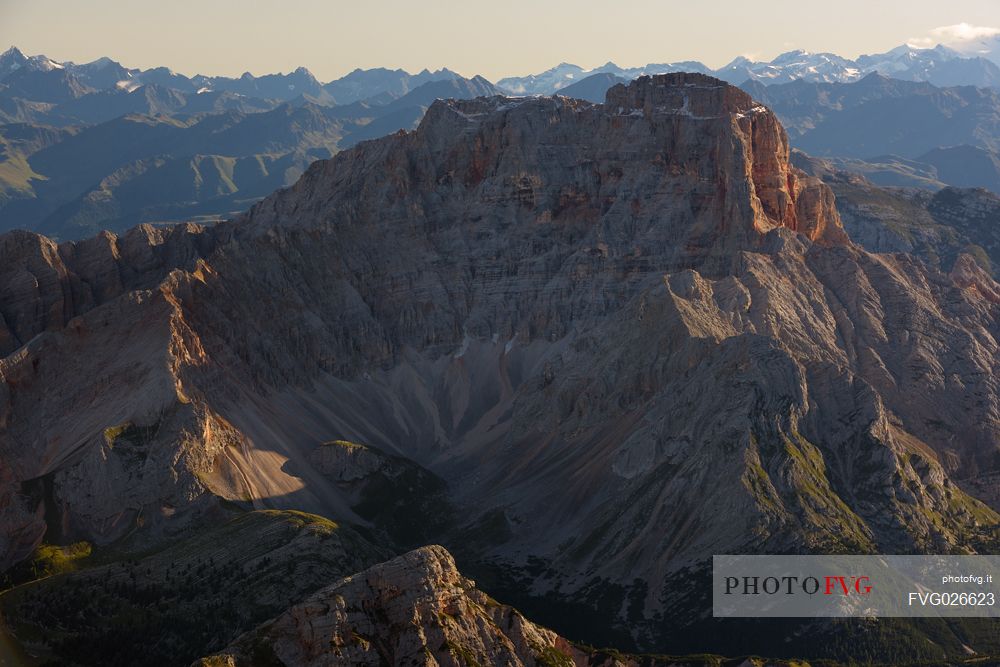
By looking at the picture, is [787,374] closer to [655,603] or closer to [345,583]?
[655,603]

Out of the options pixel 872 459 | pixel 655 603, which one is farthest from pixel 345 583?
pixel 872 459

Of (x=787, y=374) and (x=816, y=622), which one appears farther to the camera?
(x=787, y=374)

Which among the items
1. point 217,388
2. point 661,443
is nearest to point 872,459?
point 661,443

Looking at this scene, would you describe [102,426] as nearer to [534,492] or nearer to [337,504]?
[337,504]

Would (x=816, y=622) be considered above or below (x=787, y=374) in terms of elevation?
below

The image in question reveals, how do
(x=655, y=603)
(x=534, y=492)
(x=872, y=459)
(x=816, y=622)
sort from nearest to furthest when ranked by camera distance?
1. (x=816, y=622)
2. (x=655, y=603)
3. (x=872, y=459)
4. (x=534, y=492)

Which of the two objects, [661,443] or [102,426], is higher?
[102,426]

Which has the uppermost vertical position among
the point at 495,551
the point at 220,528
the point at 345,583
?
the point at 345,583

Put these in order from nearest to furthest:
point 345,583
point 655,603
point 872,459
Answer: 1. point 345,583
2. point 655,603
3. point 872,459

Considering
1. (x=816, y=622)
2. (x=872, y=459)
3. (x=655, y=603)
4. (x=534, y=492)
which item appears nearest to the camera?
(x=816, y=622)
